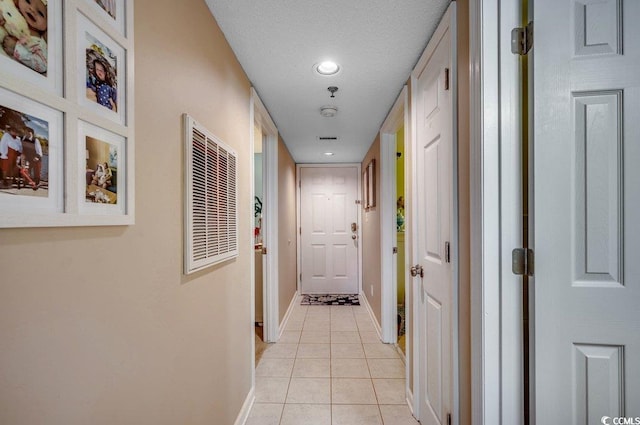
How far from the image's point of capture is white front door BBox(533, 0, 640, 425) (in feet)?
3.06

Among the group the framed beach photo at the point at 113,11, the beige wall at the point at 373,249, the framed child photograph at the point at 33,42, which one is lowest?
the beige wall at the point at 373,249

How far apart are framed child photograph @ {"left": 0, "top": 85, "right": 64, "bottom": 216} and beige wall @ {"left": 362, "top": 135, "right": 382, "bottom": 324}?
287 centimetres

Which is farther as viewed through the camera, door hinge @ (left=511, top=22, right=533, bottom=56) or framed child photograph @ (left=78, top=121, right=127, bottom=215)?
door hinge @ (left=511, top=22, right=533, bottom=56)

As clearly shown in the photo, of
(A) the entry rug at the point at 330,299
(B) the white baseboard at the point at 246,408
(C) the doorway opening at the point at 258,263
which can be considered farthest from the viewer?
(A) the entry rug at the point at 330,299

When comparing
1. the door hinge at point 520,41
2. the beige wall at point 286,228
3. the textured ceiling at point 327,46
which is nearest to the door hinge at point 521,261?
the door hinge at point 520,41

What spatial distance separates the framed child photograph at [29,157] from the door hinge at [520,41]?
52.7 inches

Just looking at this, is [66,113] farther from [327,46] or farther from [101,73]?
[327,46]

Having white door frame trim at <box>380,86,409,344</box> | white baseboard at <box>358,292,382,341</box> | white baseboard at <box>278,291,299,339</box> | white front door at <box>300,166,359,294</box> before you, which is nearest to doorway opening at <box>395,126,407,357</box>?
white baseboard at <box>358,292,382,341</box>

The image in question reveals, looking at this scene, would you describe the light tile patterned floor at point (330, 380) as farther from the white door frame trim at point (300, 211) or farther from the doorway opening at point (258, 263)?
the white door frame trim at point (300, 211)

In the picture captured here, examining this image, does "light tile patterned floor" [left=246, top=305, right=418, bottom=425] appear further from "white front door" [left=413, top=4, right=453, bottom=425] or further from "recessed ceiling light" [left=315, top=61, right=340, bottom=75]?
"recessed ceiling light" [left=315, top=61, right=340, bottom=75]

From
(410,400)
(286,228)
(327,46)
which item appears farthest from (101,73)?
(286,228)

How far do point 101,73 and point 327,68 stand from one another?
1399mm

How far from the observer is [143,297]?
885mm

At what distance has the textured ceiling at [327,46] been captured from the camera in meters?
1.35
